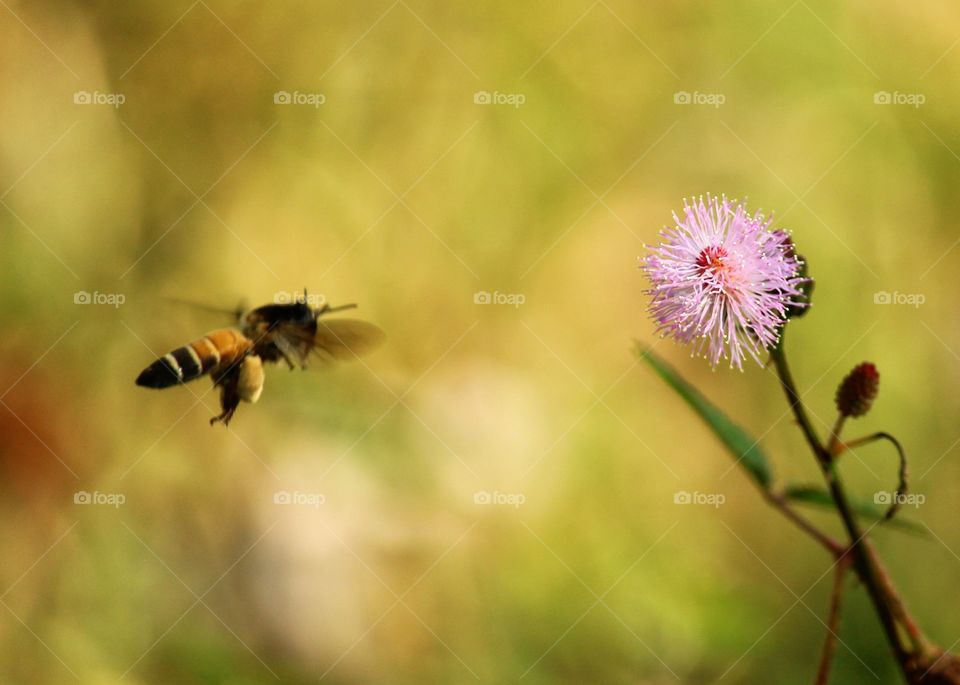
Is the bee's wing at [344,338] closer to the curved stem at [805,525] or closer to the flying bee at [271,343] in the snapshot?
the flying bee at [271,343]

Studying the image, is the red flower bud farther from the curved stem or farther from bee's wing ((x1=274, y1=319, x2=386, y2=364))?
bee's wing ((x1=274, y1=319, x2=386, y2=364))

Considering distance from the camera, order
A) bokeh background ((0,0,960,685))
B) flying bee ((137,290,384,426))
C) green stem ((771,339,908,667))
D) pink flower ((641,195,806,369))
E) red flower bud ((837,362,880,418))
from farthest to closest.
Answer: bokeh background ((0,0,960,685)) → flying bee ((137,290,384,426)) → pink flower ((641,195,806,369)) → red flower bud ((837,362,880,418)) → green stem ((771,339,908,667))

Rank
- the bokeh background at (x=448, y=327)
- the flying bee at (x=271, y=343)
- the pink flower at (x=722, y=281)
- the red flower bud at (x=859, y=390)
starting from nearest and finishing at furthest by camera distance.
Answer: the red flower bud at (x=859, y=390)
the pink flower at (x=722, y=281)
the flying bee at (x=271, y=343)
the bokeh background at (x=448, y=327)

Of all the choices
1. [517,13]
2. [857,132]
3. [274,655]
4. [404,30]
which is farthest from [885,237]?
[274,655]

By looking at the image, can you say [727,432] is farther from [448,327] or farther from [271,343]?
[448,327]

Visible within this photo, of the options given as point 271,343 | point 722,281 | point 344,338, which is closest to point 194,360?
point 271,343

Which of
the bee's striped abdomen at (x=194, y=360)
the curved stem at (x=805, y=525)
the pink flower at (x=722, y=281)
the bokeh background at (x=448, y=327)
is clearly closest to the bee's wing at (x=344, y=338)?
the bee's striped abdomen at (x=194, y=360)

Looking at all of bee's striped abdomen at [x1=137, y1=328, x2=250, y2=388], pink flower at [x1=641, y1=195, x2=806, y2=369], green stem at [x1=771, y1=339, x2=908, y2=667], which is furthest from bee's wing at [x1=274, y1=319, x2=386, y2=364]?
green stem at [x1=771, y1=339, x2=908, y2=667]

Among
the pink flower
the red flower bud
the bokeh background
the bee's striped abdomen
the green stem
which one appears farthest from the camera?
the bokeh background

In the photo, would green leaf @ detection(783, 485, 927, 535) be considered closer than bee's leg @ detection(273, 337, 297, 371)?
Yes
